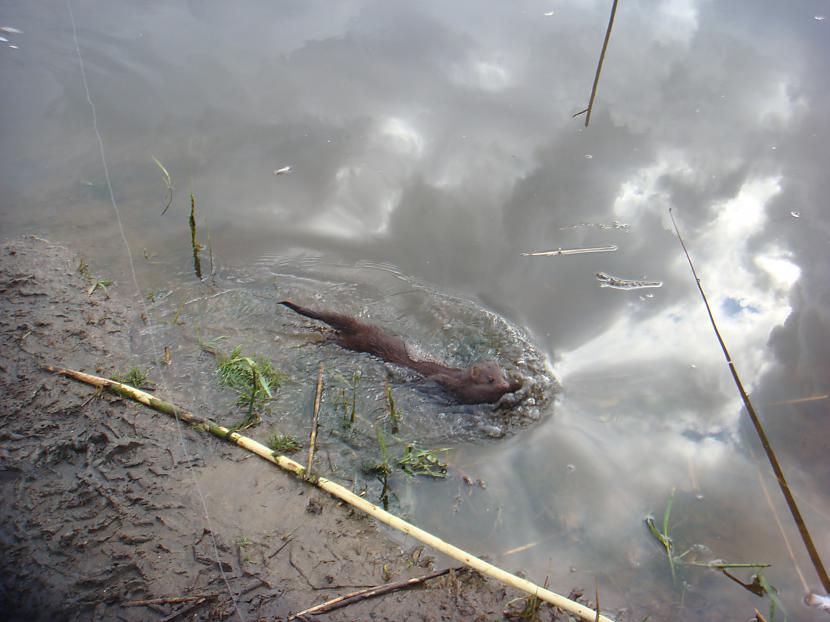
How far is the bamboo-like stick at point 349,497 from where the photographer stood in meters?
2.78

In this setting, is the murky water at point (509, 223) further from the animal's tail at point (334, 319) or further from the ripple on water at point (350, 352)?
the animal's tail at point (334, 319)

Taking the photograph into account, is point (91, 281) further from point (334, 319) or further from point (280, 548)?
point (280, 548)

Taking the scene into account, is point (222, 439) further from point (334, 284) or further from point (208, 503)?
point (334, 284)

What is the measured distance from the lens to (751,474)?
3641 mm

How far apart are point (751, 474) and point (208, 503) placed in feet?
10.3

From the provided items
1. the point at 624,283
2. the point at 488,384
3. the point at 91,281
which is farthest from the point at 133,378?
the point at 624,283

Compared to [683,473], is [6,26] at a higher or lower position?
higher

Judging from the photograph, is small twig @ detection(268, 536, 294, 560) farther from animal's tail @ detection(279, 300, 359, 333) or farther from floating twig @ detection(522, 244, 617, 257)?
floating twig @ detection(522, 244, 617, 257)

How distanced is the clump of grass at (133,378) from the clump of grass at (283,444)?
0.93m

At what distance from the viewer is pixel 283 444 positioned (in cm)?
341

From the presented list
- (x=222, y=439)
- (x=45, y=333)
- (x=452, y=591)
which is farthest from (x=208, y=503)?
(x=45, y=333)

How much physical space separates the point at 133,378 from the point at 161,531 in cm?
118

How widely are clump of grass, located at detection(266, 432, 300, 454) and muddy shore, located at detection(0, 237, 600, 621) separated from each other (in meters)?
0.15

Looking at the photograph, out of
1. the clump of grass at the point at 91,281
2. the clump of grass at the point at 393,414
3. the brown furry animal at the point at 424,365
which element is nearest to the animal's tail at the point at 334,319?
the brown furry animal at the point at 424,365
